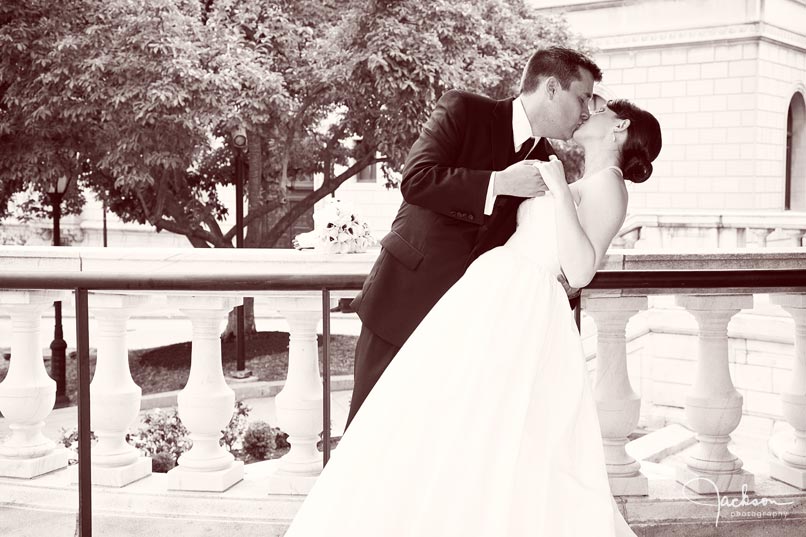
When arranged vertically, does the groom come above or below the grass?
above

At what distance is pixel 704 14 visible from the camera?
22828 mm

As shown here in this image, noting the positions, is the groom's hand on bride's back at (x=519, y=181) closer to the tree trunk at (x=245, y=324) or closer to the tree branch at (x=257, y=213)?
the tree branch at (x=257, y=213)

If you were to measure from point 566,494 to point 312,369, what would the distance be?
1664 mm

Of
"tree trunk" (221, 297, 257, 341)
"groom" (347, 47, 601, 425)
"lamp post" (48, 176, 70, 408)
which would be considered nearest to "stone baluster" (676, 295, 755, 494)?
"groom" (347, 47, 601, 425)

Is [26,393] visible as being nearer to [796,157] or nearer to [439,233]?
[439,233]

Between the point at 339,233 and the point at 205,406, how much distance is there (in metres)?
1.00

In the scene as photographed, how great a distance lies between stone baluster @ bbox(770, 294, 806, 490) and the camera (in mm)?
3914

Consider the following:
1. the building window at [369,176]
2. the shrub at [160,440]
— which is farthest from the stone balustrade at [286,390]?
the building window at [369,176]

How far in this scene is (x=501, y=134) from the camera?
3.16 meters

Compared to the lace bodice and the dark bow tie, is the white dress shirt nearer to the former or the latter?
the dark bow tie

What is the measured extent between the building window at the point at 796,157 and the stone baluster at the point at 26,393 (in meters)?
24.1

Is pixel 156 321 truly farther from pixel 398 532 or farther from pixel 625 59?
pixel 398 532

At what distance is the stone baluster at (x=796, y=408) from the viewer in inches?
154

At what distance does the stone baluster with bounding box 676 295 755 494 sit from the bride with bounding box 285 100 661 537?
1047 mm
